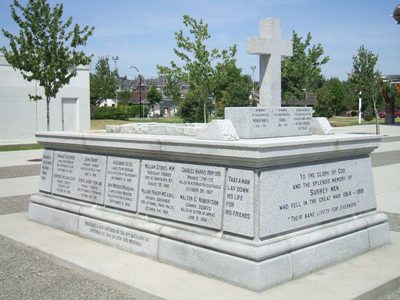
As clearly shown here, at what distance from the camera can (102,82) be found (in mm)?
64625

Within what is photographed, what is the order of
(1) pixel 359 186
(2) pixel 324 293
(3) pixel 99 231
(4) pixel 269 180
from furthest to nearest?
1. (3) pixel 99 231
2. (1) pixel 359 186
3. (4) pixel 269 180
4. (2) pixel 324 293

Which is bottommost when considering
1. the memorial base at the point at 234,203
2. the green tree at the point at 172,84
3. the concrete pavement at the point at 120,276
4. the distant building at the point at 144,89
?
the concrete pavement at the point at 120,276

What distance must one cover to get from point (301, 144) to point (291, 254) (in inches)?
42.9

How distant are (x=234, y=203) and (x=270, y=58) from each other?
253 centimetres

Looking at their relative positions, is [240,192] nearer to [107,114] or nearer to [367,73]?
[367,73]

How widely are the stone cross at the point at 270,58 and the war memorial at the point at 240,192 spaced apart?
13mm

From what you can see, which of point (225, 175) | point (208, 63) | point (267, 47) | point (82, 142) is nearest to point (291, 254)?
point (225, 175)

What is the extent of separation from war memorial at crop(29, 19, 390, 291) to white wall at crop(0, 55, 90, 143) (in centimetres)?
2224

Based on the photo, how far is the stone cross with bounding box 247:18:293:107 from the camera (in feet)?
21.8

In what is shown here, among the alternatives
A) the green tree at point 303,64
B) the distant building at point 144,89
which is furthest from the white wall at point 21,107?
the distant building at point 144,89

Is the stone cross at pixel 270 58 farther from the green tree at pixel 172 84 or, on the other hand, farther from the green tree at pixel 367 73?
the green tree at pixel 367 73

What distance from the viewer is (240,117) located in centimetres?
547

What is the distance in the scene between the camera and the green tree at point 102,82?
2499 inches

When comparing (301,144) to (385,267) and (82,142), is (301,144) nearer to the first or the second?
(385,267)
